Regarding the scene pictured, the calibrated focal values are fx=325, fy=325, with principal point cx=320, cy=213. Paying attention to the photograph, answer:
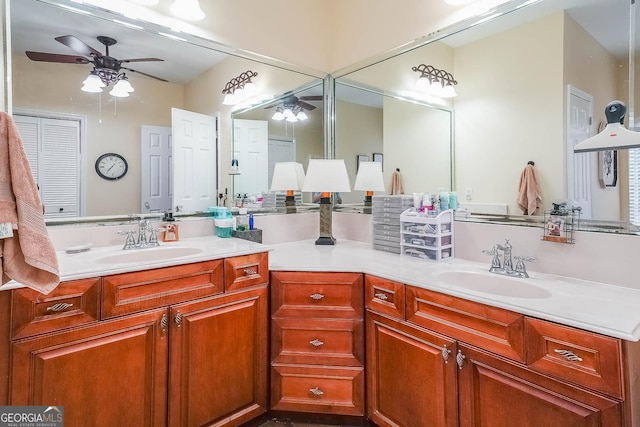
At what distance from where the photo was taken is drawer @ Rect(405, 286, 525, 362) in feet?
3.59

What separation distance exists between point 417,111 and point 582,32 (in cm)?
92

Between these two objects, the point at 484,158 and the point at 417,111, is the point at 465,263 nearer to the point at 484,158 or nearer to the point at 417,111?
the point at 484,158

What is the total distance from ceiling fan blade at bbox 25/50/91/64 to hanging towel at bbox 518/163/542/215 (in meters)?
2.27

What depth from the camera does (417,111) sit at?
221 centimetres

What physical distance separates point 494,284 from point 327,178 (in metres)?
1.15

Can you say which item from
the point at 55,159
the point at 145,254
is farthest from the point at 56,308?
the point at 55,159

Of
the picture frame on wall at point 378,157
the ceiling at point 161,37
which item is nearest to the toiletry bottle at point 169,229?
the ceiling at point 161,37

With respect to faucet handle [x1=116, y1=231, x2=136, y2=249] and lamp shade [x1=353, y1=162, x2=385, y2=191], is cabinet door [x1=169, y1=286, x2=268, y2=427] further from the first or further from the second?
lamp shade [x1=353, y1=162, x2=385, y2=191]

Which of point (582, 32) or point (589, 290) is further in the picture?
point (582, 32)

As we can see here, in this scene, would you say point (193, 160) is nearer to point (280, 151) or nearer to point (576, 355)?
point (280, 151)

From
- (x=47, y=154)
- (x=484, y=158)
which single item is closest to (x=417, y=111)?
(x=484, y=158)

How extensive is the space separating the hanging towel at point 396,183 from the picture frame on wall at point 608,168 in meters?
1.07

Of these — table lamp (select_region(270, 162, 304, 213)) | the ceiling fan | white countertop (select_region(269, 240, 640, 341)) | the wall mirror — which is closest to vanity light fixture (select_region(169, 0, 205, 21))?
the wall mirror

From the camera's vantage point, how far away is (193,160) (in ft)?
6.79
